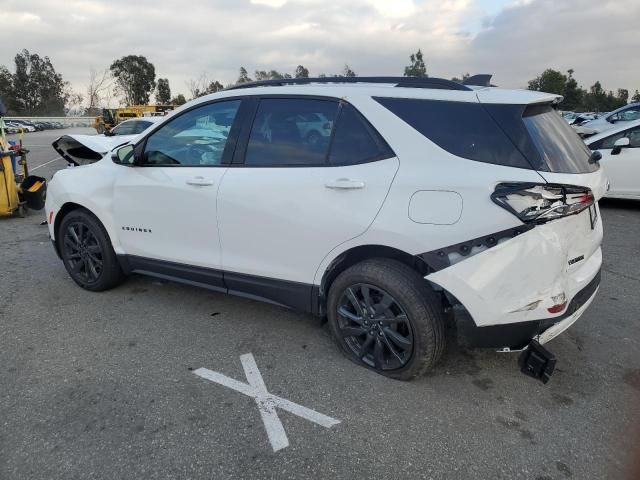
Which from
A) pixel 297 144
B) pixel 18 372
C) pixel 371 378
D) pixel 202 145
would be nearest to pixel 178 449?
pixel 371 378

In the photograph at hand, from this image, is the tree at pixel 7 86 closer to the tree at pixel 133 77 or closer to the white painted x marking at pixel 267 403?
the tree at pixel 133 77

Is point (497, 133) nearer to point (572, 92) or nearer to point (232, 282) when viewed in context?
point (232, 282)

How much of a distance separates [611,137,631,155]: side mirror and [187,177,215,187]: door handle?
7038 millimetres

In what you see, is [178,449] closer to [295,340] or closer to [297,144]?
[295,340]

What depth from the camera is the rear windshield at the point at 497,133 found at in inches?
98.8

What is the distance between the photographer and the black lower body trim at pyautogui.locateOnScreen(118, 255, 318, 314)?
324cm

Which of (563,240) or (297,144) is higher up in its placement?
(297,144)

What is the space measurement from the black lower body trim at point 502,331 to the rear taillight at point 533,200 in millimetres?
573

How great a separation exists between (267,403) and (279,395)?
10cm

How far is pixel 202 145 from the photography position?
3.61 m

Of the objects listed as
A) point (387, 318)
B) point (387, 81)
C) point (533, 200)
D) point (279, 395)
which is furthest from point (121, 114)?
point (533, 200)

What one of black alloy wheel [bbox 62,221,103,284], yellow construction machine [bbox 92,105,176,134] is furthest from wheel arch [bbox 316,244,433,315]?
yellow construction machine [bbox 92,105,176,134]

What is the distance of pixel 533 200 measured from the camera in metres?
2.43

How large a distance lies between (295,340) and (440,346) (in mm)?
1187
